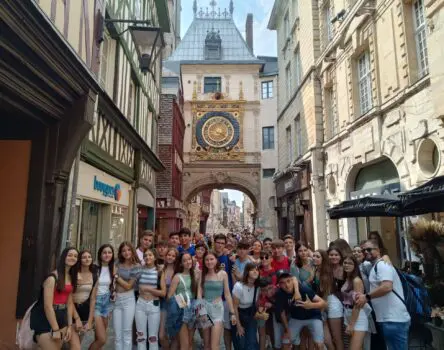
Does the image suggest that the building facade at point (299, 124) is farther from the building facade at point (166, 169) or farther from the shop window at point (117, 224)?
the shop window at point (117, 224)

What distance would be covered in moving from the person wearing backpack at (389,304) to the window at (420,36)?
5330mm

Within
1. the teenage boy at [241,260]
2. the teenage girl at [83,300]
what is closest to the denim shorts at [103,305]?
the teenage girl at [83,300]

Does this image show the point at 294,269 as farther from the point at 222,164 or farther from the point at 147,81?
the point at 222,164

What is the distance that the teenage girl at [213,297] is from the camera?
3.78 m

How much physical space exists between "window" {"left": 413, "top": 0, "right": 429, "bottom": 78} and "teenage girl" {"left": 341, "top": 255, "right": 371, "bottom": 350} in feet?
17.4

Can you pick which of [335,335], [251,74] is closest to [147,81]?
[335,335]

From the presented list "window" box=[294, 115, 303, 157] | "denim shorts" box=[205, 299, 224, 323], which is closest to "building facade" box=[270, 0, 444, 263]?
"window" box=[294, 115, 303, 157]

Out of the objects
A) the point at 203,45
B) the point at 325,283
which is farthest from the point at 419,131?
the point at 203,45

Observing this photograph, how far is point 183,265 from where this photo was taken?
396 cm

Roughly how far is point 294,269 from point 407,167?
446cm

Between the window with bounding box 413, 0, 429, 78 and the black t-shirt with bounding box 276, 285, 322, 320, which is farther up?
the window with bounding box 413, 0, 429, 78

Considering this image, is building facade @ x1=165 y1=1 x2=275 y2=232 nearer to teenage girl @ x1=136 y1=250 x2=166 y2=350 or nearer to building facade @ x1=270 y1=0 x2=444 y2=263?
building facade @ x1=270 y1=0 x2=444 y2=263

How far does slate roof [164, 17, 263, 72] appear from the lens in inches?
950

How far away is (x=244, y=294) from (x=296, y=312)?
593mm
